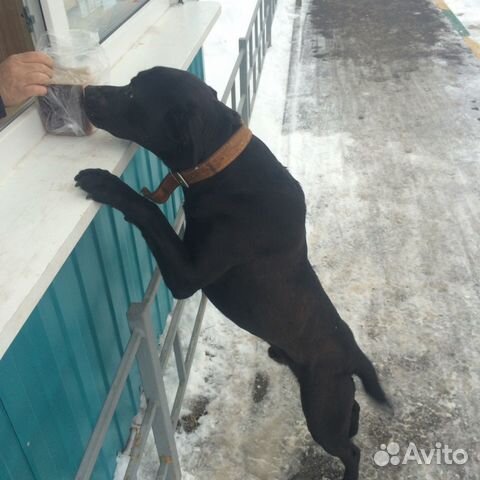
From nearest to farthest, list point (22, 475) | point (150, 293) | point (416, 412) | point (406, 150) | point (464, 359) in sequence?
point (22, 475) → point (150, 293) → point (416, 412) → point (464, 359) → point (406, 150)

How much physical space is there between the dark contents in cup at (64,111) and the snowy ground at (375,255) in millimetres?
1359

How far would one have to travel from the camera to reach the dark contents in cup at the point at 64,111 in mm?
Answer: 1688

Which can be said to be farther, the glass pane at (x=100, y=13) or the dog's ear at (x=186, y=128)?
the glass pane at (x=100, y=13)

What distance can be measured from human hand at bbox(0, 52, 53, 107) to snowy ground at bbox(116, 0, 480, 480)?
156 centimetres

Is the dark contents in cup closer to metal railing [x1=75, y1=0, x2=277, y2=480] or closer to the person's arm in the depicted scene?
the person's arm

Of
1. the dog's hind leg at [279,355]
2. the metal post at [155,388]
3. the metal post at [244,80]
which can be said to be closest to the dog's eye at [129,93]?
the metal post at [155,388]

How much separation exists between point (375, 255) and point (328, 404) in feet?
5.33

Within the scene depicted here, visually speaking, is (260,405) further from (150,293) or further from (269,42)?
(269,42)

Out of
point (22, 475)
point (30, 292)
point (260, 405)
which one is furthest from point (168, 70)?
point (260, 405)

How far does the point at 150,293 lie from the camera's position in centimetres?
167

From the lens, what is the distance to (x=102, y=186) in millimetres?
1572

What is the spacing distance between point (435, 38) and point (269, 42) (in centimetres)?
213

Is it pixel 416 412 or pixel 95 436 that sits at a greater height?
pixel 95 436

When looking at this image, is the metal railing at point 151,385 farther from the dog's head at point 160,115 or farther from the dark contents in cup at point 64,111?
the dark contents in cup at point 64,111
